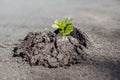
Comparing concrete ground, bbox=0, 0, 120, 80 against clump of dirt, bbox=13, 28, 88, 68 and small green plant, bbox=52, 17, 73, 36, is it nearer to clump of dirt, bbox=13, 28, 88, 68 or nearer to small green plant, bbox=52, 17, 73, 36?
clump of dirt, bbox=13, 28, 88, 68

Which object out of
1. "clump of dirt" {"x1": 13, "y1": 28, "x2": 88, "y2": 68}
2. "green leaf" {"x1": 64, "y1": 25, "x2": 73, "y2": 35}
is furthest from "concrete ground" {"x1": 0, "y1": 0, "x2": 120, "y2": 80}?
"green leaf" {"x1": 64, "y1": 25, "x2": 73, "y2": 35}

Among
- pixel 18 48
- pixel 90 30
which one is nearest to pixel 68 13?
pixel 90 30

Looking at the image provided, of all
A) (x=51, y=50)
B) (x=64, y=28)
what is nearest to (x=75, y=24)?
(x=64, y=28)

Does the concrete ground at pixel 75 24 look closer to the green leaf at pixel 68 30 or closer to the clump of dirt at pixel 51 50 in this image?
the clump of dirt at pixel 51 50

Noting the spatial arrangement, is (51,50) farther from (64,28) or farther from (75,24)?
(75,24)

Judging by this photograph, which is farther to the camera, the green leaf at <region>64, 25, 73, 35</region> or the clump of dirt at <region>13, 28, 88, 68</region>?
the green leaf at <region>64, 25, 73, 35</region>

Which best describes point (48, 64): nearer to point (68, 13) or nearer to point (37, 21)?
point (37, 21)
